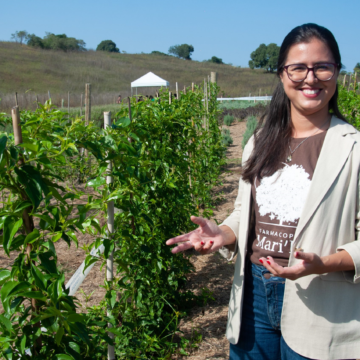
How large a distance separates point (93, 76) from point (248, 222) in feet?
156

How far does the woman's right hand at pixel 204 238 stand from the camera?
1.29 metres

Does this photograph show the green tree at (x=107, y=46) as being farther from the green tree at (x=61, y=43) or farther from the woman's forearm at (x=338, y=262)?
the woman's forearm at (x=338, y=262)

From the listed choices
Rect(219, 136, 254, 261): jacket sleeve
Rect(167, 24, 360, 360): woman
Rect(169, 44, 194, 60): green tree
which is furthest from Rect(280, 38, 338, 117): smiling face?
Rect(169, 44, 194, 60): green tree

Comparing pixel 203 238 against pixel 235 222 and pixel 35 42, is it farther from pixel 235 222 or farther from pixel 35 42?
pixel 35 42

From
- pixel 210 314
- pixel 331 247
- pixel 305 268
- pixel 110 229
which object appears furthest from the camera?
pixel 210 314

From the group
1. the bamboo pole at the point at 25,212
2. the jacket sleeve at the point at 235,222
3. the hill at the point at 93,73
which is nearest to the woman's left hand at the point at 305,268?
the jacket sleeve at the point at 235,222

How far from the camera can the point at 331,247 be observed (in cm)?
119

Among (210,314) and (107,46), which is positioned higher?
(107,46)

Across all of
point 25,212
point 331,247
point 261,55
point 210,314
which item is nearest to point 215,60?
point 261,55

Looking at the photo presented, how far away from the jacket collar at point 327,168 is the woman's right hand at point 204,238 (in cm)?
29

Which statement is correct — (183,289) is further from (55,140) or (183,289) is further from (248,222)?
(55,140)

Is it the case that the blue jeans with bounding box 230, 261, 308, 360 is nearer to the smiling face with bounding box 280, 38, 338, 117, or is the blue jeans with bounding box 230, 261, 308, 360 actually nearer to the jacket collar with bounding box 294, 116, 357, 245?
the jacket collar with bounding box 294, 116, 357, 245

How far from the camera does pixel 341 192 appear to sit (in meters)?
1.18

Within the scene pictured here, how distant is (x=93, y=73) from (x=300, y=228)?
49.1 meters
